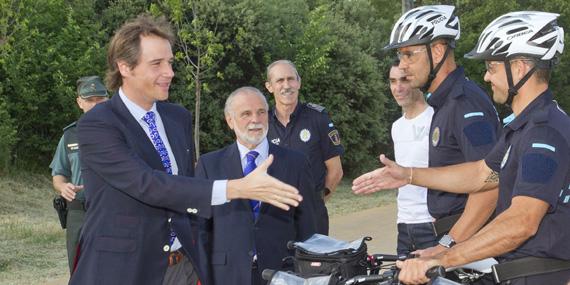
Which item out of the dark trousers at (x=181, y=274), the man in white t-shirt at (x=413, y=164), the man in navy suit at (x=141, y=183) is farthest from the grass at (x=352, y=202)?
the man in navy suit at (x=141, y=183)

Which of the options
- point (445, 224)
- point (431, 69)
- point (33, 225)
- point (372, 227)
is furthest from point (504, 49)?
point (33, 225)

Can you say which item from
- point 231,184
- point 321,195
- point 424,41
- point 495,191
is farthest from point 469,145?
point 321,195

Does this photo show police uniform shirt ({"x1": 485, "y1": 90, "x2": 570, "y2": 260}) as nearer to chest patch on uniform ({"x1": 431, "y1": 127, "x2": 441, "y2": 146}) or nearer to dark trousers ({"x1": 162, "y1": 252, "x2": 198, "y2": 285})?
chest patch on uniform ({"x1": 431, "y1": 127, "x2": 441, "y2": 146})

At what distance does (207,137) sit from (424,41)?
46.9 feet

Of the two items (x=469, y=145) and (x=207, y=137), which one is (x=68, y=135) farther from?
(x=207, y=137)

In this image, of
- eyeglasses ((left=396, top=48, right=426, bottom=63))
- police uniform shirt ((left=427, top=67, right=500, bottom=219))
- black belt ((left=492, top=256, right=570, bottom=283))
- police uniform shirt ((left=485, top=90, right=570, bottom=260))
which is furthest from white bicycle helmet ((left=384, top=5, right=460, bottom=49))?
black belt ((left=492, top=256, right=570, bottom=283))

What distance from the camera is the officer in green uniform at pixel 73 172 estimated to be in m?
7.85

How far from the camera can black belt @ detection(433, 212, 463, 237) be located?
504 cm

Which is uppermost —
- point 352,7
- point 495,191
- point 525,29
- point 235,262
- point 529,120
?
point 352,7

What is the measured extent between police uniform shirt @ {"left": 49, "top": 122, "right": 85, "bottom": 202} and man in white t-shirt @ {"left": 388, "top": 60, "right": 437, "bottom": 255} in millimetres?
3348

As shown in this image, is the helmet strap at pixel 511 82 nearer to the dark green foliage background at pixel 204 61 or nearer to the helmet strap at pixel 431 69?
the helmet strap at pixel 431 69

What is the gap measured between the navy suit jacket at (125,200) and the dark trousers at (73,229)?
12.0ft

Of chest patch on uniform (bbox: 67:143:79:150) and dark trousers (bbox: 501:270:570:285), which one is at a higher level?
chest patch on uniform (bbox: 67:143:79:150)

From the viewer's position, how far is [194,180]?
4.09m
